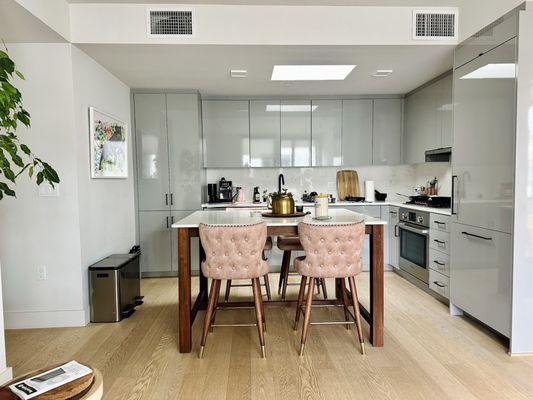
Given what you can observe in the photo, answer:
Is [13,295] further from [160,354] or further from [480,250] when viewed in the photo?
[480,250]

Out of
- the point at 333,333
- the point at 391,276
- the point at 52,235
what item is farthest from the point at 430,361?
the point at 52,235

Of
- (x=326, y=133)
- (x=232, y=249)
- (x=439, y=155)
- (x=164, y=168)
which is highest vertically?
(x=326, y=133)

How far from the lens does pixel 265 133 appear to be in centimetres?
487

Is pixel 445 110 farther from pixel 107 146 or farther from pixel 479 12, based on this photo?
pixel 107 146

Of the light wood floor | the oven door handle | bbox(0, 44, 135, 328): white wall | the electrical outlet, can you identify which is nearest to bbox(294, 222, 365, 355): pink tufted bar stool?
the light wood floor

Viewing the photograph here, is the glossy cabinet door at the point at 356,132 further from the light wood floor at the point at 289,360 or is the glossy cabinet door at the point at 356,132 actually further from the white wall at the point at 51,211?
the white wall at the point at 51,211

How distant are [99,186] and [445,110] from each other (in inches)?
148

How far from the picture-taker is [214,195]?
16.0ft

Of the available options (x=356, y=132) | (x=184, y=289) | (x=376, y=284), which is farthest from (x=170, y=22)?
(x=356, y=132)

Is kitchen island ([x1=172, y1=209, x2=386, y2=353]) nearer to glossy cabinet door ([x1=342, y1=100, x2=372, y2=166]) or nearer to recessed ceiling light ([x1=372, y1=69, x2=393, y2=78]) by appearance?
recessed ceiling light ([x1=372, y1=69, x2=393, y2=78])

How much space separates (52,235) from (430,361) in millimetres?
3116

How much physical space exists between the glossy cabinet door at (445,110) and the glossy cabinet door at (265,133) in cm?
202

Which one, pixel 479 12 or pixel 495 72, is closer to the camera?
pixel 495 72

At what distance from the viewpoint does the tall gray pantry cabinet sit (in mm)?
4449
